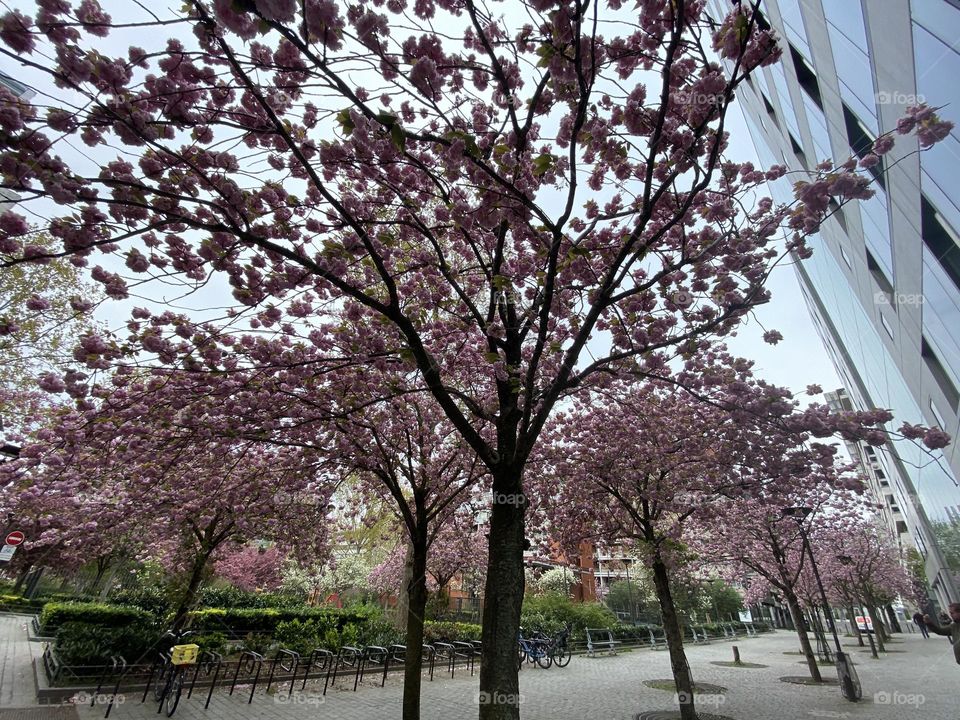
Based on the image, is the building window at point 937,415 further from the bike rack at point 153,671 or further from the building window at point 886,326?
the bike rack at point 153,671

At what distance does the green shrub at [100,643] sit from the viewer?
30.5 ft

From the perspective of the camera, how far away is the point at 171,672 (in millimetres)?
8312

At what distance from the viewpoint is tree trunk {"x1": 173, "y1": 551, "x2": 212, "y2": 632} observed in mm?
10953

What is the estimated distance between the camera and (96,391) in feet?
19.5

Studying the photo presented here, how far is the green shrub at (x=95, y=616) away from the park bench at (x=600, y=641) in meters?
18.4

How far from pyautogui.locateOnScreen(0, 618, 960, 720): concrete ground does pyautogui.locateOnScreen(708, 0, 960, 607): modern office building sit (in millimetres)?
4333

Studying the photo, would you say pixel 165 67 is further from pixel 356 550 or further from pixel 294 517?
pixel 356 550

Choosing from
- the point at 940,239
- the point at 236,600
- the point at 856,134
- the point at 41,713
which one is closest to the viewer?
the point at 940,239

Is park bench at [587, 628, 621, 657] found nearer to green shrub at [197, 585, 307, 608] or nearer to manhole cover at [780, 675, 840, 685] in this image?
manhole cover at [780, 675, 840, 685]

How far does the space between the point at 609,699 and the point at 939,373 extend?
10283mm

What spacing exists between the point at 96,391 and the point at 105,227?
10.3 ft

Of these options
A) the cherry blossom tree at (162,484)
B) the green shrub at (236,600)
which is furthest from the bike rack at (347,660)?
the green shrub at (236,600)

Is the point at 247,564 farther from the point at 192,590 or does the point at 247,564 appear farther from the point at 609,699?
the point at 609,699

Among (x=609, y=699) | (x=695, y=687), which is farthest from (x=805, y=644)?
(x=609, y=699)
